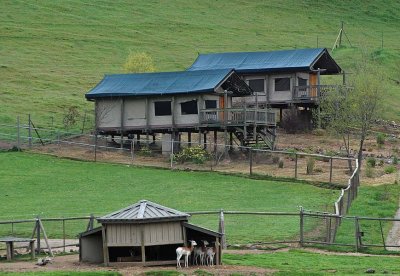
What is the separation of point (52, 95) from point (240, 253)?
4896 cm

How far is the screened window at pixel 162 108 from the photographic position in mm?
76062

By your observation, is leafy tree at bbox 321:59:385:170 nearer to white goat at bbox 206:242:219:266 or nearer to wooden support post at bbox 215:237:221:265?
wooden support post at bbox 215:237:221:265

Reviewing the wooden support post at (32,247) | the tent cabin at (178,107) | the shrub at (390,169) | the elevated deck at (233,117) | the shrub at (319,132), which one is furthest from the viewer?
the shrub at (319,132)

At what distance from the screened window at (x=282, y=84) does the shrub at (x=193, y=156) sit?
14.9m

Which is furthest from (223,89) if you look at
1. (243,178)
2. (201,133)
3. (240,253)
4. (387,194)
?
(240,253)

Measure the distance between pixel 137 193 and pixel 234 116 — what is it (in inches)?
599

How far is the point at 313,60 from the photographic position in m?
84.2

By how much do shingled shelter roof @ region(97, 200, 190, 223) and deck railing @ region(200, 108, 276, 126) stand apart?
31731mm

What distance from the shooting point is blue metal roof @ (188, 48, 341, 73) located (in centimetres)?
8350

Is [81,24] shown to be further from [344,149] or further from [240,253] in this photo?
[240,253]

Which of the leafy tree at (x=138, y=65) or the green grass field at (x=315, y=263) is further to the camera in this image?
the leafy tree at (x=138, y=65)

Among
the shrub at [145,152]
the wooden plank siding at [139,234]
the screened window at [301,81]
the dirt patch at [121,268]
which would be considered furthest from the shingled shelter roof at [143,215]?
the screened window at [301,81]

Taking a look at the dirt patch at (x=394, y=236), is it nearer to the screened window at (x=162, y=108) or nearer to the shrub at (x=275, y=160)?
the shrub at (x=275, y=160)

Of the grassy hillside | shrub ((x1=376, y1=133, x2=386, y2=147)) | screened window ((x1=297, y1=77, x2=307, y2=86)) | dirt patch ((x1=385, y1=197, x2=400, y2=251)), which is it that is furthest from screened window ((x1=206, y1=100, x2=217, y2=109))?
dirt patch ((x1=385, y1=197, x2=400, y2=251))
